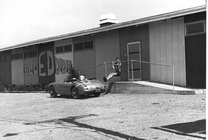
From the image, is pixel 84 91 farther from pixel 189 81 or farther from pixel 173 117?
pixel 173 117

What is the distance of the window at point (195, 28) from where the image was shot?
14645mm

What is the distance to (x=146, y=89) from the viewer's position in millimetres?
15195

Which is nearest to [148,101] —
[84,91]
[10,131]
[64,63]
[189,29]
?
[84,91]

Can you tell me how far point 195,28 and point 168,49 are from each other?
6.15 feet

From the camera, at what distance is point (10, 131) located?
8.09 metres

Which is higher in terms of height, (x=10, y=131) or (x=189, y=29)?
(x=189, y=29)

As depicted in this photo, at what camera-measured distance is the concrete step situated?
13711 mm

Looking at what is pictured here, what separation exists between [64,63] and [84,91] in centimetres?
864

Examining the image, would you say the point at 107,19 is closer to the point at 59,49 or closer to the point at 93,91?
the point at 59,49

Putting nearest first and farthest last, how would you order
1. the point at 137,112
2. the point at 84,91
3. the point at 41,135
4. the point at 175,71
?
1. the point at 41,135
2. the point at 137,112
3. the point at 84,91
4. the point at 175,71

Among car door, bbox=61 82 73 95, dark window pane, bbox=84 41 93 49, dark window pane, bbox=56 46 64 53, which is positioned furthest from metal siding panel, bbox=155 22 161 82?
dark window pane, bbox=56 46 64 53

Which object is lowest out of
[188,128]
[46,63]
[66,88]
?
[188,128]

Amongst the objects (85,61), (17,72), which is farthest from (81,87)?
(17,72)

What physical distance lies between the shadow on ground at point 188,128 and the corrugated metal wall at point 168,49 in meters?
8.15
